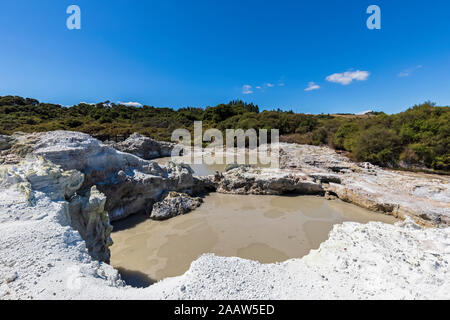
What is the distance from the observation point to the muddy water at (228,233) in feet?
16.0

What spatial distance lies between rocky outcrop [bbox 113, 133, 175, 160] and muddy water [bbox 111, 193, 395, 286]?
1564 cm

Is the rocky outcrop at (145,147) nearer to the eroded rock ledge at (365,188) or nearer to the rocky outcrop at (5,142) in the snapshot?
the eroded rock ledge at (365,188)

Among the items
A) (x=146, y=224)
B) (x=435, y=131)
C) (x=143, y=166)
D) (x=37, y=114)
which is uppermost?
(x=37, y=114)

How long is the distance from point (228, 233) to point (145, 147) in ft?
61.8

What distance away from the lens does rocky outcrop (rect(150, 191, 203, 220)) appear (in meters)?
7.04

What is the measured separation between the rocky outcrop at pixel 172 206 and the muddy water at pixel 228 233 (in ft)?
0.87

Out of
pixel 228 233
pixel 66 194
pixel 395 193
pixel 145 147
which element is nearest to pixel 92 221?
pixel 66 194

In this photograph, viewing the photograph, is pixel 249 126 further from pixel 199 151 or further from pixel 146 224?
pixel 146 224

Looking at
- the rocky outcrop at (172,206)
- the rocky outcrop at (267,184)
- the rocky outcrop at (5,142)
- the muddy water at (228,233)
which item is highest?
the rocky outcrop at (5,142)

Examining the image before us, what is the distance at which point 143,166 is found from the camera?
823 cm

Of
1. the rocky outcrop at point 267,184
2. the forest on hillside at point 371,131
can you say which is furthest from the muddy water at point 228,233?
the forest on hillside at point 371,131

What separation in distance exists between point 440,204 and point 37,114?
52.7 metres

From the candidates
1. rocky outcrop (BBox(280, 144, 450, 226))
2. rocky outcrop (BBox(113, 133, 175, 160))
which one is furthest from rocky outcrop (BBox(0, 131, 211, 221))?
rocky outcrop (BBox(113, 133, 175, 160))
